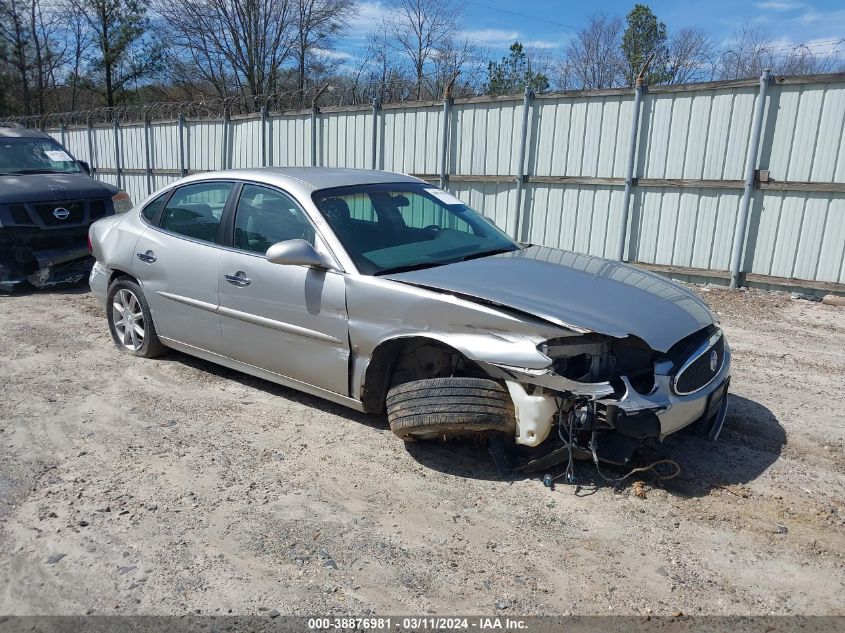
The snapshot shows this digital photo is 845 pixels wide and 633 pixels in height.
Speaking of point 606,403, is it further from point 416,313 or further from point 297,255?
point 297,255

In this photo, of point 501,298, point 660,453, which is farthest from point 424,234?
point 660,453

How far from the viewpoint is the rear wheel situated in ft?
11.3

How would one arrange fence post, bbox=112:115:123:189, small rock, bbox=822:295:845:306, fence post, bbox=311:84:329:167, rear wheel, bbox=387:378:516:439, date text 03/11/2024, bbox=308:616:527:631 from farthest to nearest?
fence post, bbox=112:115:123:189
fence post, bbox=311:84:329:167
small rock, bbox=822:295:845:306
rear wheel, bbox=387:378:516:439
date text 03/11/2024, bbox=308:616:527:631

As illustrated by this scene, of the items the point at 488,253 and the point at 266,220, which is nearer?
the point at 488,253

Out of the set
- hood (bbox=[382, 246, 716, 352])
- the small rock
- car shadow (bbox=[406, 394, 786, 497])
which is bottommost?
car shadow (bbox=[406, 394, 786, 497])

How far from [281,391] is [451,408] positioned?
6.46 feet

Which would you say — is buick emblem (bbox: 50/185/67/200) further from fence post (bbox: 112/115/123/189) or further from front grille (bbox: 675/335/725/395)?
fence post (bbox: 112/115/123/189)

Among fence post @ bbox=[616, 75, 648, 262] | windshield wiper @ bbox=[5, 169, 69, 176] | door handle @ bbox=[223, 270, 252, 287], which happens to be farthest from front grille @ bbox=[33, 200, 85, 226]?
fence post @ bbox=[616, 75, 648, 262]

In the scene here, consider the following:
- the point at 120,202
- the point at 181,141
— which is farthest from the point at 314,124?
the point at 181,141

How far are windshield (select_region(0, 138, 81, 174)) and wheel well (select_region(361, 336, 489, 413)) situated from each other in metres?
7.60

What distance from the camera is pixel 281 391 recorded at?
16.6 ft

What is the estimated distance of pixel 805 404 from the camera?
191 inches

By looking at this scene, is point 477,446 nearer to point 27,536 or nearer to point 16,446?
point 27,536

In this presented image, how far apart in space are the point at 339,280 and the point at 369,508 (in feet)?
4.46
